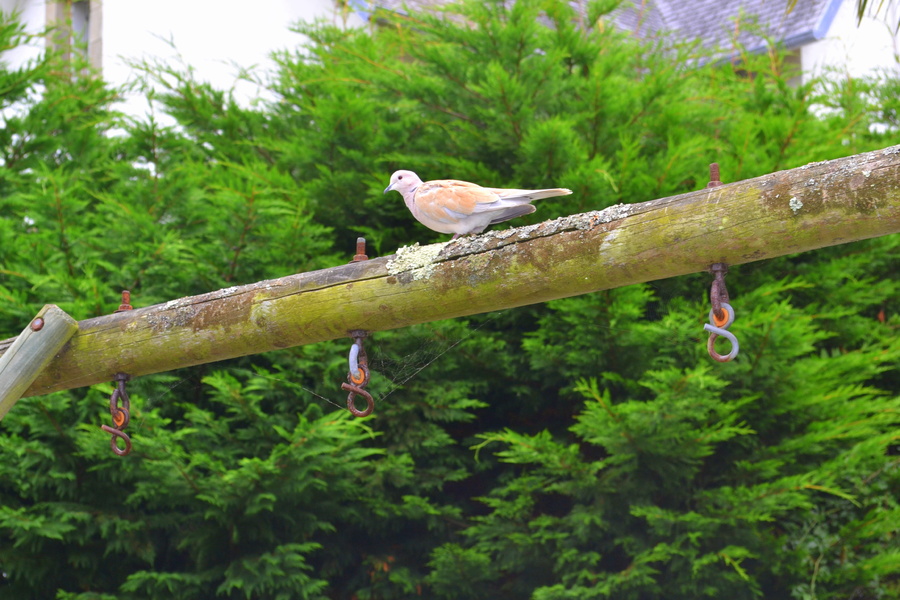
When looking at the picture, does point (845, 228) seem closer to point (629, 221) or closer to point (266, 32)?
point (629, 221)

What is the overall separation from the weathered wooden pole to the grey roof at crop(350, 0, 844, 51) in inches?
212

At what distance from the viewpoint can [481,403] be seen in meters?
4.27

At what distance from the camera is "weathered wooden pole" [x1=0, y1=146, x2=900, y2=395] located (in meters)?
1.70

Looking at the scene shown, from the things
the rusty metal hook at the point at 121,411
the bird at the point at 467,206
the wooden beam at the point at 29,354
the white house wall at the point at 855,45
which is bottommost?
the rusty metal hook at the point at 121,411

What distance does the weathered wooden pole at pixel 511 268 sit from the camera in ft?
5.58

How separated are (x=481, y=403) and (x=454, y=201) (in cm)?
217

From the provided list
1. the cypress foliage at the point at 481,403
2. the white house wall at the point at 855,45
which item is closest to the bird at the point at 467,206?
the cypress foliage at the point at 481,403

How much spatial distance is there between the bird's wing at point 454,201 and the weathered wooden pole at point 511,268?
A: 0.14 metres

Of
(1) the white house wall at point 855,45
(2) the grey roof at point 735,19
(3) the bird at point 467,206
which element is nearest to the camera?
(3) the bird at point 467,206

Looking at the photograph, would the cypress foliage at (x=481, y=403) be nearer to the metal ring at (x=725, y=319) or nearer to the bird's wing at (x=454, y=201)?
the bird's wing at (x=454, y=201)

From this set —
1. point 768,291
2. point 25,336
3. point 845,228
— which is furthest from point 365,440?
point 845,228

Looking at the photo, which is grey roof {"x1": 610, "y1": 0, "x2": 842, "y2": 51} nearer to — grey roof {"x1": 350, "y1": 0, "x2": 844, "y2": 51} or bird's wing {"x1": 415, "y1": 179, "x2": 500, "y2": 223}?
grey roof {"x1": 350, "y1": 0, "x2": 844, "y2": 51}

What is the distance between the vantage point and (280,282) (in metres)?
2.27

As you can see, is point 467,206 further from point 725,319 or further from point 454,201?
point 725,319
